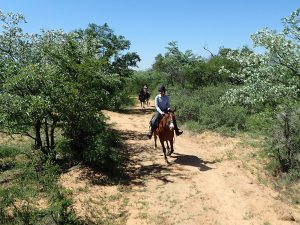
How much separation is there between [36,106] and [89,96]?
1.73 m

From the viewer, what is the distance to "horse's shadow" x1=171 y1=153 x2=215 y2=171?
41.1 ft

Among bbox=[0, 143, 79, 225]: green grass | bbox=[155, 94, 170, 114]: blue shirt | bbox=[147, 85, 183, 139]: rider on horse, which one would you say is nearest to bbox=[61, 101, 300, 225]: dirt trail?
bbox=[0, 143, 79, 225]: green grass

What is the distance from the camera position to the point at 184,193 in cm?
1026

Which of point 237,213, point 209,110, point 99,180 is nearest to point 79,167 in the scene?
point 99,180

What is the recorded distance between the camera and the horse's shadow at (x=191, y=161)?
12.5 meters

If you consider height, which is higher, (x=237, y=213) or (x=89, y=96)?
(x=89, y=96)

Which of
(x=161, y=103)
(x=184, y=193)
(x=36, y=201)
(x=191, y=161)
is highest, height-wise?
(x=161, y=103)

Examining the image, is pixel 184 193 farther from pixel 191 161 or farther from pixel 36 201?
pixel 36 201

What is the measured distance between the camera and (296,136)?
36.7 ft

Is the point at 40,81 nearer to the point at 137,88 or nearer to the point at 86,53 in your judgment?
the point at 86,53

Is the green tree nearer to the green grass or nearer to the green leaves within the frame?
the green grass

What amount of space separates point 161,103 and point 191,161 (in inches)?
86.2

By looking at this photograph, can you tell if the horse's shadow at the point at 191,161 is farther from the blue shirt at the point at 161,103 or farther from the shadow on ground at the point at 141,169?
the blue shirt at the point at 161,103

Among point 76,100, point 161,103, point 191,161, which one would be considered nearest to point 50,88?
point 76,100
